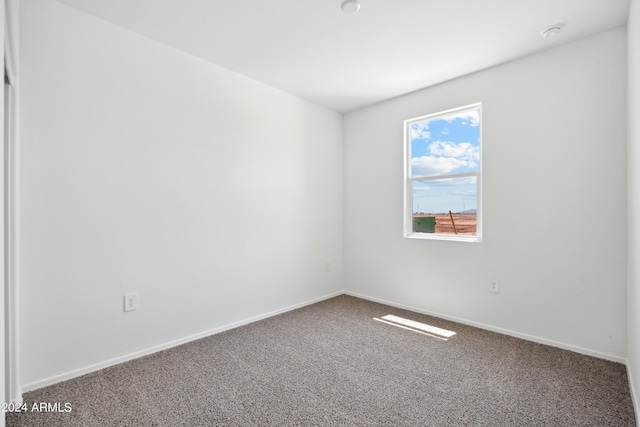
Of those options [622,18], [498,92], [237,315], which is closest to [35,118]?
[237,315]

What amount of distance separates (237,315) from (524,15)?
323cm

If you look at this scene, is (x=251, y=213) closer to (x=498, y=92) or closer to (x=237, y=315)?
(x=237, y=315)

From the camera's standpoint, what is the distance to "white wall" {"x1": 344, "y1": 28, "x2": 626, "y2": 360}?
2340mm

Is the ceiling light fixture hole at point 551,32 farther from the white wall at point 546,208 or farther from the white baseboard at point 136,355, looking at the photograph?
the white baseboard at point 136,355

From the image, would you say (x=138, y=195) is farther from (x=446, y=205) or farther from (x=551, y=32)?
(x=551, y=32)

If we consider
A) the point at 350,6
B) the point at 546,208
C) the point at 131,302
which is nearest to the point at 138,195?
the point at 131,302

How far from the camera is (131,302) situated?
7.80ft

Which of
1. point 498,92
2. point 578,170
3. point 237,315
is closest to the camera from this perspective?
point 578,170

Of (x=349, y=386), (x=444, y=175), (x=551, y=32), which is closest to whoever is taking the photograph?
(x=349, y=386)

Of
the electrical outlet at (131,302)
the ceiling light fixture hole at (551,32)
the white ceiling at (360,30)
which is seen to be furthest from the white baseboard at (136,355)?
the ceiling light fixture hole at (551,32)

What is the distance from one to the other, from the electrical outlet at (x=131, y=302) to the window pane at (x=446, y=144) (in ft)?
9.39

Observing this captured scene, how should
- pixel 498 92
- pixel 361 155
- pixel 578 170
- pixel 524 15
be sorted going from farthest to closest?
1. pixel 361 155
2. pixel 498 92
3. pixel 578 170
4. pixel 524 15

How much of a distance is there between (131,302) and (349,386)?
1.65 meters

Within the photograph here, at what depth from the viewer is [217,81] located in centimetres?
288
